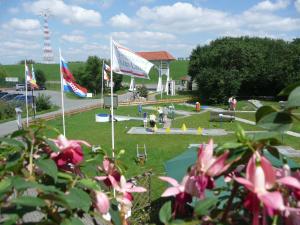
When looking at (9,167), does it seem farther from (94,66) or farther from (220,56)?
(94,66)

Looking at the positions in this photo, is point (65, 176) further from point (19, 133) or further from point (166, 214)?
point (166, 214)

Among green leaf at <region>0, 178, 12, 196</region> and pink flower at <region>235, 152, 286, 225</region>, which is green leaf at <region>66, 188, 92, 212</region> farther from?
pink flower at <region>235, 152, 286, 225</region>

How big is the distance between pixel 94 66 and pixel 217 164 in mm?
53841

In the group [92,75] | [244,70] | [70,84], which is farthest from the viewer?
[92,75]

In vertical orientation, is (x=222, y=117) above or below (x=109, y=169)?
below

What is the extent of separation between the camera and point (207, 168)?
895mm

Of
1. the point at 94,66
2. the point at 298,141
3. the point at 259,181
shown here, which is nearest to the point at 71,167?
the point at 259,181

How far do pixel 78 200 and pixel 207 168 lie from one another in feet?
1.00

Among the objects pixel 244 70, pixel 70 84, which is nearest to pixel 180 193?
pixel 70 84

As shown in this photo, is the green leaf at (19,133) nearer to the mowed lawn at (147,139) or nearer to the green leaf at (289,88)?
the green leaf at (289,88)

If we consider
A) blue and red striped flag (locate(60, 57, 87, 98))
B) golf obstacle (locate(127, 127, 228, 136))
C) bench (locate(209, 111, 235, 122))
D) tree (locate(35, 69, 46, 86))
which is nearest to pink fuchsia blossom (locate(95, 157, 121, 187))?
blue and red striped flag (locate(60, 57, 87, 98))

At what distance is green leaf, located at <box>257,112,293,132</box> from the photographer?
912mm

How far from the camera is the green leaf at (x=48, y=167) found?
3.21 feet

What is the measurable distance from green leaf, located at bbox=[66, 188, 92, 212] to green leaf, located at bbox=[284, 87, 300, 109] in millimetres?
511
